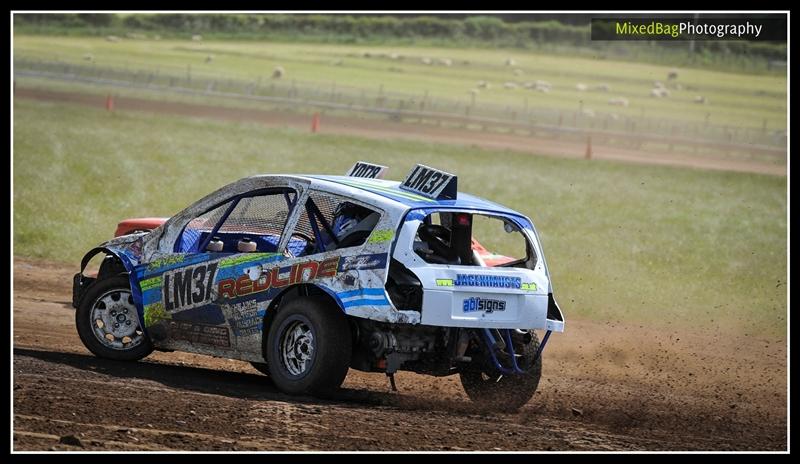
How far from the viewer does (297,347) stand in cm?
949

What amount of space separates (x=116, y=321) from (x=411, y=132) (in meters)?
31.2

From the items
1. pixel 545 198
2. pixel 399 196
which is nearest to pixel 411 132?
pixel 545 198

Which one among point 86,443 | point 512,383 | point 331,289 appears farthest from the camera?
point 512,383

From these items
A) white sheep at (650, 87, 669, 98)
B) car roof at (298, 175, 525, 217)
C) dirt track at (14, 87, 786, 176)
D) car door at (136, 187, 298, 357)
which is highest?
white sheep at (650, 87, 669, 98)

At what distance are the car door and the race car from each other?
0.01 metres

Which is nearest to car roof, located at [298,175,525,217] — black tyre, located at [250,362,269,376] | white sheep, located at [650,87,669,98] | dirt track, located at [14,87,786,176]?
black tyre, located at [250,362,269,376]

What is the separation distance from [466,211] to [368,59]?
160 feet

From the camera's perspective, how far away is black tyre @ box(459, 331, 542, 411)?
10188 millimetres

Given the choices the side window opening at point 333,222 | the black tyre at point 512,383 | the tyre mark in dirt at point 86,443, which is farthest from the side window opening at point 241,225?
the tyre mark in dirt at point 86,443

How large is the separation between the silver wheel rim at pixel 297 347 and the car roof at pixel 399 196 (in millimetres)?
1129

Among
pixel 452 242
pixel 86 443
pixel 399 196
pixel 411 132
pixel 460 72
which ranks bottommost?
pixel 86 443

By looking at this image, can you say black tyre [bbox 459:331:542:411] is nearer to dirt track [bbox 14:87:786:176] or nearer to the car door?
the car door

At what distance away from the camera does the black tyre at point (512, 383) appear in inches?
401

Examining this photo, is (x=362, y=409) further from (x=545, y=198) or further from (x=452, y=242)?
(x=545, y=198)
